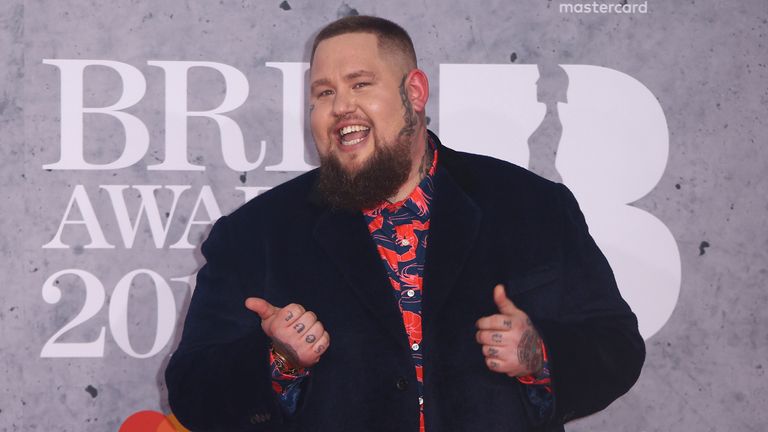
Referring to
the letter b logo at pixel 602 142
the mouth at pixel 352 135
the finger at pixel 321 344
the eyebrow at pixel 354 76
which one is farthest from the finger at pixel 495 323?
the letter b logo at pixel 602 142

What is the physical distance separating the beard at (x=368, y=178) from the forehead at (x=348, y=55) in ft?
0.62

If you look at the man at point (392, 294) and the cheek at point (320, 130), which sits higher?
the cheek at point (320, 130)

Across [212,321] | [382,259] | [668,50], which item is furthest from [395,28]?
[668,50]

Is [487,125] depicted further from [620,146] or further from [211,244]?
[211,244]

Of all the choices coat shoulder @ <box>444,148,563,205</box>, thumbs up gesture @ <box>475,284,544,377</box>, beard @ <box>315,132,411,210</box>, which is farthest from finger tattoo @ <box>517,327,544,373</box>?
beard @ <box>315,132,411,210</box>

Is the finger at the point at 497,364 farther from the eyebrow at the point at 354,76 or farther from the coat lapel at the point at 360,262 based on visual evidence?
the eyebrow at the point at 354,76

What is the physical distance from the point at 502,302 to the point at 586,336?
237 mm

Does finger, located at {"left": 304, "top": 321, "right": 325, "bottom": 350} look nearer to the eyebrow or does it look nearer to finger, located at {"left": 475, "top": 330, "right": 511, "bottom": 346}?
finger, located at {"left": 475, "top": 330, "right": 511, "bottom": 346}

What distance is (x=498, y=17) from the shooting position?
101 inches

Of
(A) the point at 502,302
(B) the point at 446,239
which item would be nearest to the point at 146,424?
(B) the point at 446,239

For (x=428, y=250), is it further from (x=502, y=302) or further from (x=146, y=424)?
(x=146, y=424)

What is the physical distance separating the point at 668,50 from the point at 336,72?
128 centimetres

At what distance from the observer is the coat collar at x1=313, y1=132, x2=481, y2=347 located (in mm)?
1703

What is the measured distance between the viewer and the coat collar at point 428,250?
170 centimetres
